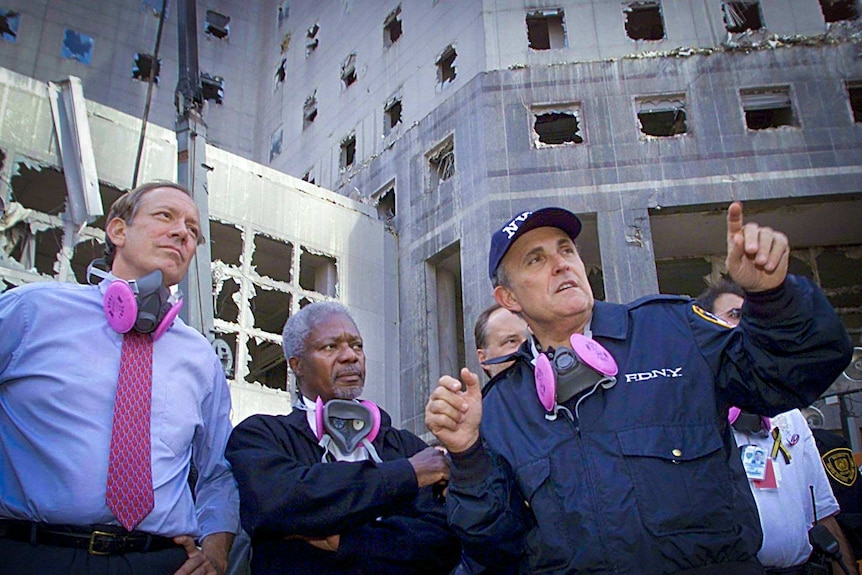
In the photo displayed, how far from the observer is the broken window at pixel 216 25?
3222cm

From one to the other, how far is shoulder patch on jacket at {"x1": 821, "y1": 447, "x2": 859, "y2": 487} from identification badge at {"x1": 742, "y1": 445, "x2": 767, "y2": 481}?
1.19 meters

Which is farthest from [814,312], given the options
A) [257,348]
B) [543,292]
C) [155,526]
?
[257,348]

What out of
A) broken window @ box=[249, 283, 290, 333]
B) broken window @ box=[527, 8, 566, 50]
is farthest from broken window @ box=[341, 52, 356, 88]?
broken window @ box=[249, 283, 290, 333]

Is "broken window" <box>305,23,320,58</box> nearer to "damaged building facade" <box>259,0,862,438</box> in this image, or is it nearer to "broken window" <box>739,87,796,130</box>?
"damaged building facade" <box>259,0,862,438</box>

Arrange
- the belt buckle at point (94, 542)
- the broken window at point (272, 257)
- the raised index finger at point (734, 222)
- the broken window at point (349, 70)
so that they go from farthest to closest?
the broken window at point (349, 70) < the broken window at point (272, 257) < the belt buckle at point (94, 542) < the raised index finger at point (734, 222)

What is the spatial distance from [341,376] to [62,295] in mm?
1479

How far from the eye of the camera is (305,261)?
1991cm

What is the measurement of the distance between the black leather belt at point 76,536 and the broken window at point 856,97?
64.2 feet

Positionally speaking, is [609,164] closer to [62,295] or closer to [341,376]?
[341,376]

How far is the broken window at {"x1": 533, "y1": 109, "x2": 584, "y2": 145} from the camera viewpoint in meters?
18.3

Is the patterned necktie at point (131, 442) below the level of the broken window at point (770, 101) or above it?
below

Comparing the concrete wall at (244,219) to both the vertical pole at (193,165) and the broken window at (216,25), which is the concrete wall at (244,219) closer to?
the vertical pole at (193,165)

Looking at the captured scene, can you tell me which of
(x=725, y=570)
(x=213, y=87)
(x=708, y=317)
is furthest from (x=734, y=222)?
(x=213, y=87)

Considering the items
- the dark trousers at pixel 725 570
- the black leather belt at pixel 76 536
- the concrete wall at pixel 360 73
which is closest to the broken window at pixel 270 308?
the concrete wall at pixel 360 73
